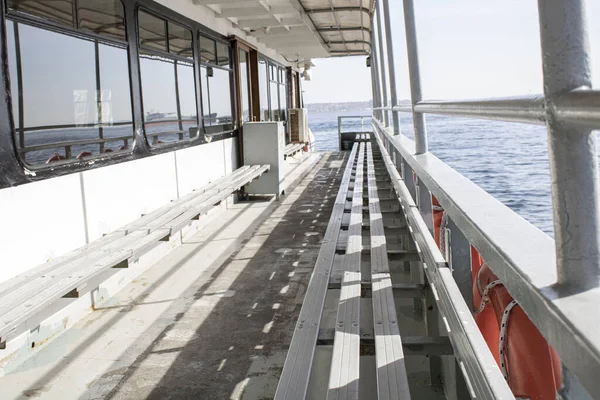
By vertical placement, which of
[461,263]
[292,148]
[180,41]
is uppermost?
[180,41]

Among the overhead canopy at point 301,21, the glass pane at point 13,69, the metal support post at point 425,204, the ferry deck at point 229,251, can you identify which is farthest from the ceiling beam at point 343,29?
the glass pane at point 13,69

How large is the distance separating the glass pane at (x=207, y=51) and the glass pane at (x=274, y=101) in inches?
199

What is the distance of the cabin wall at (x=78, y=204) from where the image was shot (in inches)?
124

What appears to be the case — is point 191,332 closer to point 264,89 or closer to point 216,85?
point 216,85

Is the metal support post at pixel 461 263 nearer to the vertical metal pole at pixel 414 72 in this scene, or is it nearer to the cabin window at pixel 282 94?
the vertical metal pole at pixel 414 72

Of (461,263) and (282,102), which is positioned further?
(282,102)

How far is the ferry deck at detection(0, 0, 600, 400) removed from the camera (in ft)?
2.83

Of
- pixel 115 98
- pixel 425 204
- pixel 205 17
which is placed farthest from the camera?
pixel 205 17

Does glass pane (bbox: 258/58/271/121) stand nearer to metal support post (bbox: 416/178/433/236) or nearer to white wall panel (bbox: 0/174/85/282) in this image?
white wall panel (bbox: 0/174/85/282)

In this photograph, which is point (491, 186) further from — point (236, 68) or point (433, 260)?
point (433, 260)

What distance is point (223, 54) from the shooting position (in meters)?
7.61

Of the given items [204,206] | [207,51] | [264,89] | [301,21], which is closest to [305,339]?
[204,206]

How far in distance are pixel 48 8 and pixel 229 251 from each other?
260 centimetres

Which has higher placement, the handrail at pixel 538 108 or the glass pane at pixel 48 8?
the glass pane at pixel 48 8
